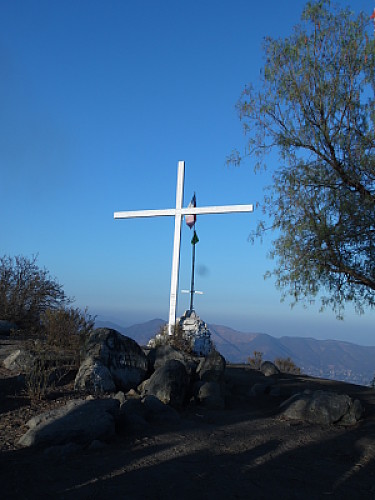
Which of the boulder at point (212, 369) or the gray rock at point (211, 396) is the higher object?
the boulder at point (212, 369)

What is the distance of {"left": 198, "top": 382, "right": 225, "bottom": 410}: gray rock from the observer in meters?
9.00

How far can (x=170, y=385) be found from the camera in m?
8.81

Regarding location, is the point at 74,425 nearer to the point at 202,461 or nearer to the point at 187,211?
the point at 202,461

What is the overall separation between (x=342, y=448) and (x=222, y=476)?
235 cm

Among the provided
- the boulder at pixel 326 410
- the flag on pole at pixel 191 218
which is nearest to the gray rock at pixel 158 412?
the boulder at pixel 326 410

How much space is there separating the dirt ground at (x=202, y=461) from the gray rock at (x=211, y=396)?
416mm

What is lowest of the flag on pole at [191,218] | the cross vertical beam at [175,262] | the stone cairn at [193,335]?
the stone cairn at [193,335]

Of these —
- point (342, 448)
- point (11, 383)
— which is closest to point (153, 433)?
point (342, 448)

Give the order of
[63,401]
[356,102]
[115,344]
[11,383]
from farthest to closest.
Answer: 1. [356,102]
2. [115,344]
3. [11,383]
4. [63,401]

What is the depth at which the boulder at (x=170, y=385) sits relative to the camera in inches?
343

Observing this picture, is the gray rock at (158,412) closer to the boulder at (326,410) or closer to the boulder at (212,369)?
the boulder at (326,410)

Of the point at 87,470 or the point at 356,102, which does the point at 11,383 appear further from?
the point at 356,102

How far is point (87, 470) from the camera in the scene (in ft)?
17.6

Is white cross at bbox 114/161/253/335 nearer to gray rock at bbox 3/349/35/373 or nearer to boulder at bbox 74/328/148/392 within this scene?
boulder at bbox 74/328/148/392
